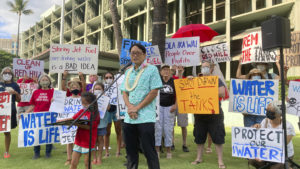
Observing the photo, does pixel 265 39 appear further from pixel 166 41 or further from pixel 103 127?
pixel 103 127

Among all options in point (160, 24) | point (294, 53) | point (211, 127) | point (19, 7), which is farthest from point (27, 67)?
point (19, 7)

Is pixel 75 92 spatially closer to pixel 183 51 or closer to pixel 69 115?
pixel 69 115

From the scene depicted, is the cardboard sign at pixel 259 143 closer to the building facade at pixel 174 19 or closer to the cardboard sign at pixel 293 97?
the cardboard sign at pixel 293 97

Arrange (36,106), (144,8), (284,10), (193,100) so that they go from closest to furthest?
(193,100) → (36,106) → (284,10) → (144,8)

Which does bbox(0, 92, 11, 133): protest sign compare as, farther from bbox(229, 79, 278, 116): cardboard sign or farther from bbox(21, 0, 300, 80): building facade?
bbox(21, 0, 300, 80): building facade

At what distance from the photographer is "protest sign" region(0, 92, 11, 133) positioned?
5.04m

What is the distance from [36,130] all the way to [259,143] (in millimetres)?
4021

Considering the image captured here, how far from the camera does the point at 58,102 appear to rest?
16.6 feet

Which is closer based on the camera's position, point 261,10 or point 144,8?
point 261,10

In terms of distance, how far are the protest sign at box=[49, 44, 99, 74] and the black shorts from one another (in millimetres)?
2822

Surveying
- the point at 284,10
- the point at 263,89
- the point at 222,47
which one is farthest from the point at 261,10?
the point at 263,89

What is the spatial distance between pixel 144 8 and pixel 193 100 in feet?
71.7

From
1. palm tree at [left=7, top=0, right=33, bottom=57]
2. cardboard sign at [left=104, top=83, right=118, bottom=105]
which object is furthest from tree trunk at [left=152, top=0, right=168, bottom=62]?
palm tree at [left=7, top=0, right=33, bottom=57]

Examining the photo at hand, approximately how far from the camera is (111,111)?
5.43 meters
